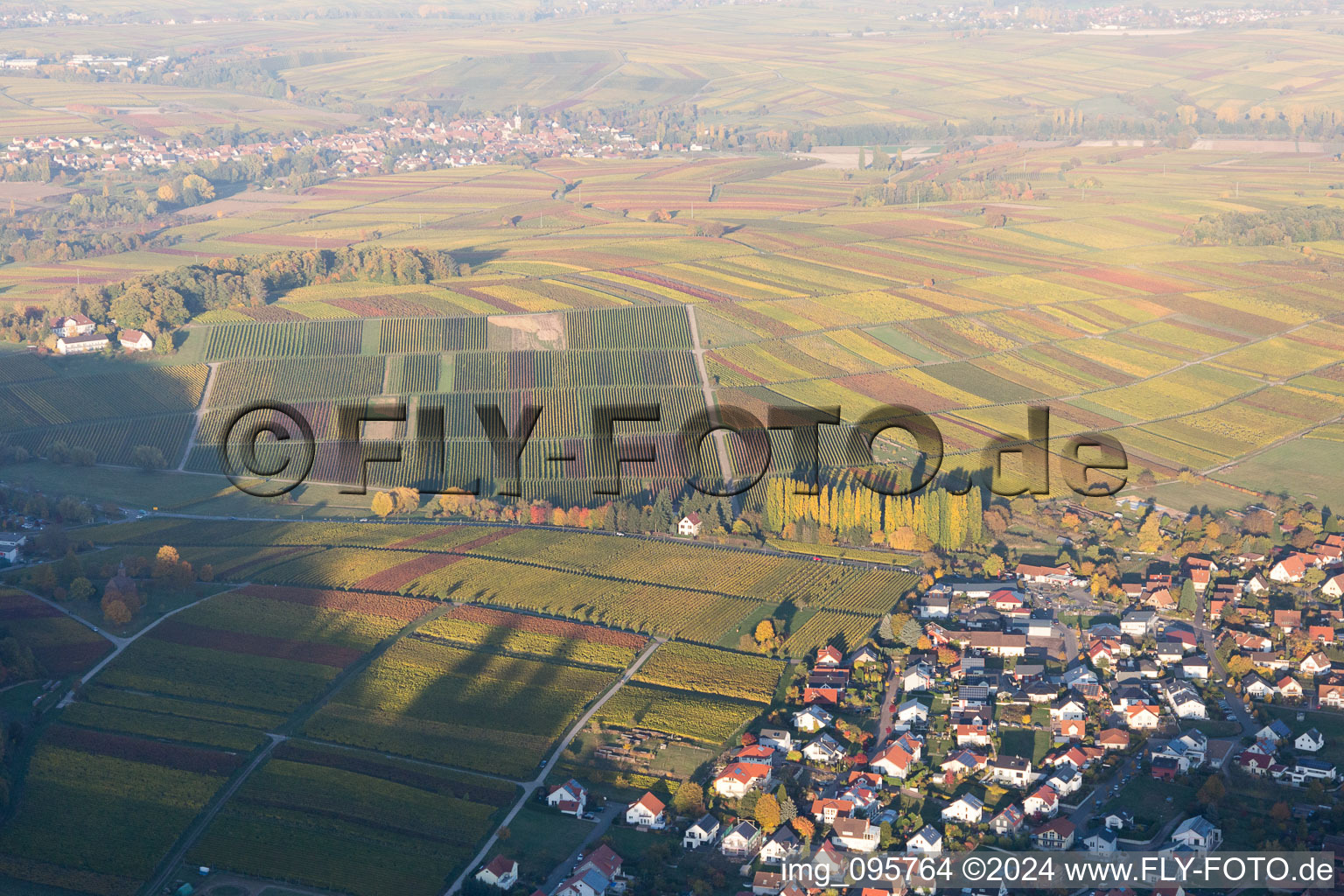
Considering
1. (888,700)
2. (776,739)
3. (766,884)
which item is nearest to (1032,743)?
(888,700)

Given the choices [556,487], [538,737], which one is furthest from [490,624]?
[556,487]

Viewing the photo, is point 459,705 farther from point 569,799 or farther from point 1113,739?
point 1113,739

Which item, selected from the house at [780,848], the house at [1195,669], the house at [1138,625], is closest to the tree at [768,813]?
the house at [780,848]

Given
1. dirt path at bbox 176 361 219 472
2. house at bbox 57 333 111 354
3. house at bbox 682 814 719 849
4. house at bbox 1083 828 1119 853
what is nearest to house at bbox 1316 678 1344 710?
house at bbox 1083 828 1119 853

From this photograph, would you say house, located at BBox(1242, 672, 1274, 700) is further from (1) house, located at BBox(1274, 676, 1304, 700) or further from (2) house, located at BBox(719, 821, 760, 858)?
(2) house, located at BBox(719, 821, 760, 858)

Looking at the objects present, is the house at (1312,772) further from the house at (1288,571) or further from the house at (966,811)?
the house at (1288,571)

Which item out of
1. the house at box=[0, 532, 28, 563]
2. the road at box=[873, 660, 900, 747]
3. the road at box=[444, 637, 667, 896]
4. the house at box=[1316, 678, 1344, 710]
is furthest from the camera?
the house at box=[0, 532, 28, 563]
